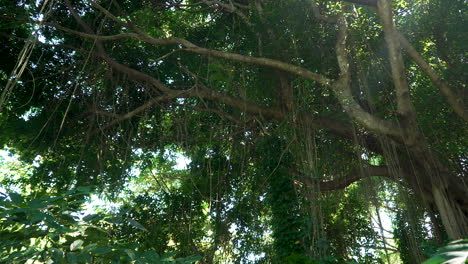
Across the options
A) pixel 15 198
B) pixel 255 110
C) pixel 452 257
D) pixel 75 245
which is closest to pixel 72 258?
pixel 75 245

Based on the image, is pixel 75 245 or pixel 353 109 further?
pixel 353 109

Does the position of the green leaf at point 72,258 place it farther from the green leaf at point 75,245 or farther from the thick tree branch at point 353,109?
the thick tree branch at point 353,109

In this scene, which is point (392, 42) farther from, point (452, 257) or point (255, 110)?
point (452, 257)

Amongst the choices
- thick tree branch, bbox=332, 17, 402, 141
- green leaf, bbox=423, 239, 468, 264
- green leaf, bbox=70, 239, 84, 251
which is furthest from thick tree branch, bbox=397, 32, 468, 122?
green leaf, bbox=70, 239, 84, 251

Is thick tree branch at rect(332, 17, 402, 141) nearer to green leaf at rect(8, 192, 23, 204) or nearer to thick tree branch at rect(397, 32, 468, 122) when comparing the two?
thick tree branch at rect(397, 32, 468, 122)

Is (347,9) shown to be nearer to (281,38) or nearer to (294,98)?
(281,38)

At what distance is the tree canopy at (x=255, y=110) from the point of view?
12.4 ft

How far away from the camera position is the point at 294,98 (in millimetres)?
→ 4266

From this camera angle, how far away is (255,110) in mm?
4273

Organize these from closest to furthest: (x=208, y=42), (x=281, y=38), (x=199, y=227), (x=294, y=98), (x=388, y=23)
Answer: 1. (x=388, y=23)
2. (x=281, y=38)
3. (x=294, y=98)
4. (x=208, y=42)
5. (x=199, y=227)

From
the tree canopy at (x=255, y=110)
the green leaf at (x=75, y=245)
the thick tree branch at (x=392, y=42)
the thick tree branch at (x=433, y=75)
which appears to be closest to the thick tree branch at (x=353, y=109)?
the tree canopy at (x=255, y=110)

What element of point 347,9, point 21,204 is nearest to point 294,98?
point 347,9

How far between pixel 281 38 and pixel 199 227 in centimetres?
266

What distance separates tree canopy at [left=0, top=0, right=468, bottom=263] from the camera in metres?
3.77
